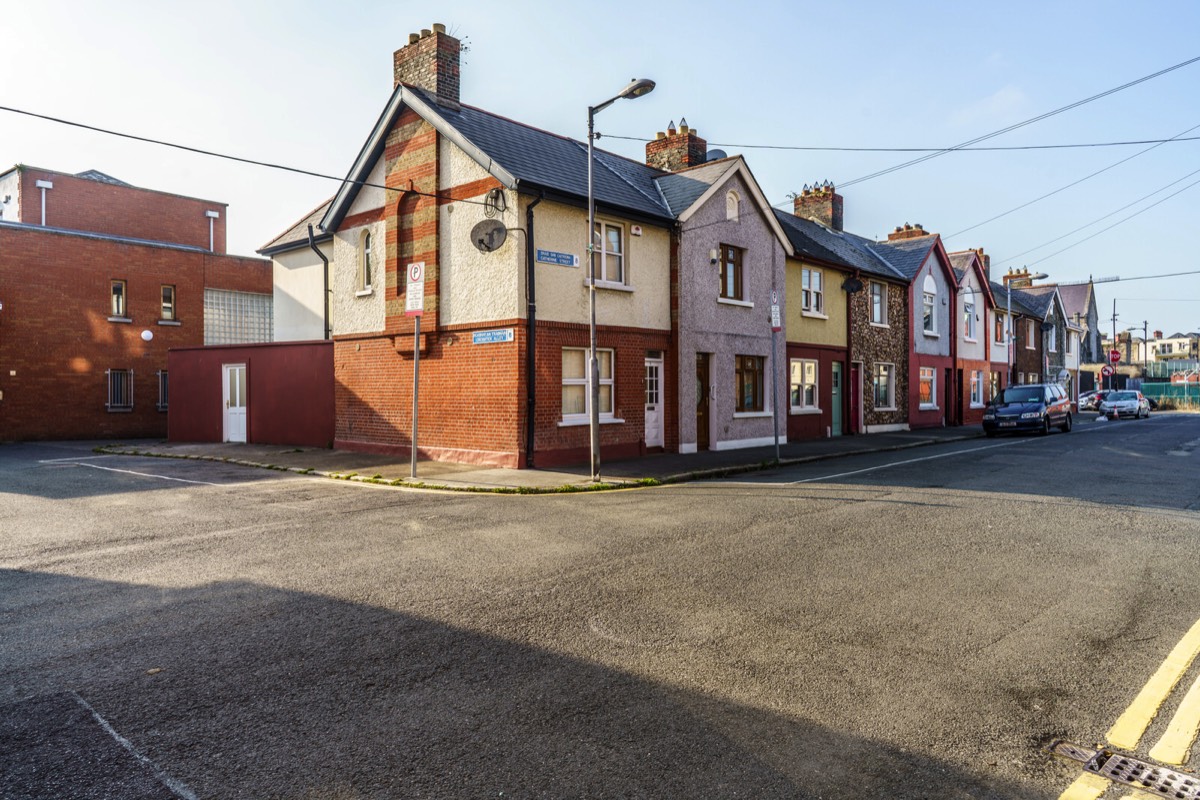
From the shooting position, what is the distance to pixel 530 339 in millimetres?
15680

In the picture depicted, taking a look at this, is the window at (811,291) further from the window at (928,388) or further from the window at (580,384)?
the window at (580,384)

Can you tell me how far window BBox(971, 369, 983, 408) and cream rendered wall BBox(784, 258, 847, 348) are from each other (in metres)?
13.2

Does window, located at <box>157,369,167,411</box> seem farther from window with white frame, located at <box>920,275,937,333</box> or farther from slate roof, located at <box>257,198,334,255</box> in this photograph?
window with white frame, located at <box>920,275,937,333</box>

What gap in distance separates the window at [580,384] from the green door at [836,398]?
38.0 feet

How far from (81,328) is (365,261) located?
1473 cm

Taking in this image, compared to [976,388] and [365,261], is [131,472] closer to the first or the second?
[365,261]

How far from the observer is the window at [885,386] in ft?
94.0

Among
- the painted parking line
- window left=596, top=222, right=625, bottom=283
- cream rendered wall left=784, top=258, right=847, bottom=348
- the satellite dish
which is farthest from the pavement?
the satellite dish

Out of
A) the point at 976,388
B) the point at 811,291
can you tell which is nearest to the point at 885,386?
the point at 811,291

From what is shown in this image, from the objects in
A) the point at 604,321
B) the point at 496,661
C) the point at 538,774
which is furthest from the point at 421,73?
the point at 538,774

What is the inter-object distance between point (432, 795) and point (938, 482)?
38.9ft

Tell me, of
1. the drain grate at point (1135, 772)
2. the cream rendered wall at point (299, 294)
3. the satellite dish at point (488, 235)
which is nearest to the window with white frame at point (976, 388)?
the satellite dish at point (488, 235)

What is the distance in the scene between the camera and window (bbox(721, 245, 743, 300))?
68.0 feet

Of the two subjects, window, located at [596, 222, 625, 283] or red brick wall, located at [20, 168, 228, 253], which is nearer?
window, located at [596, 222, 625, 283]
